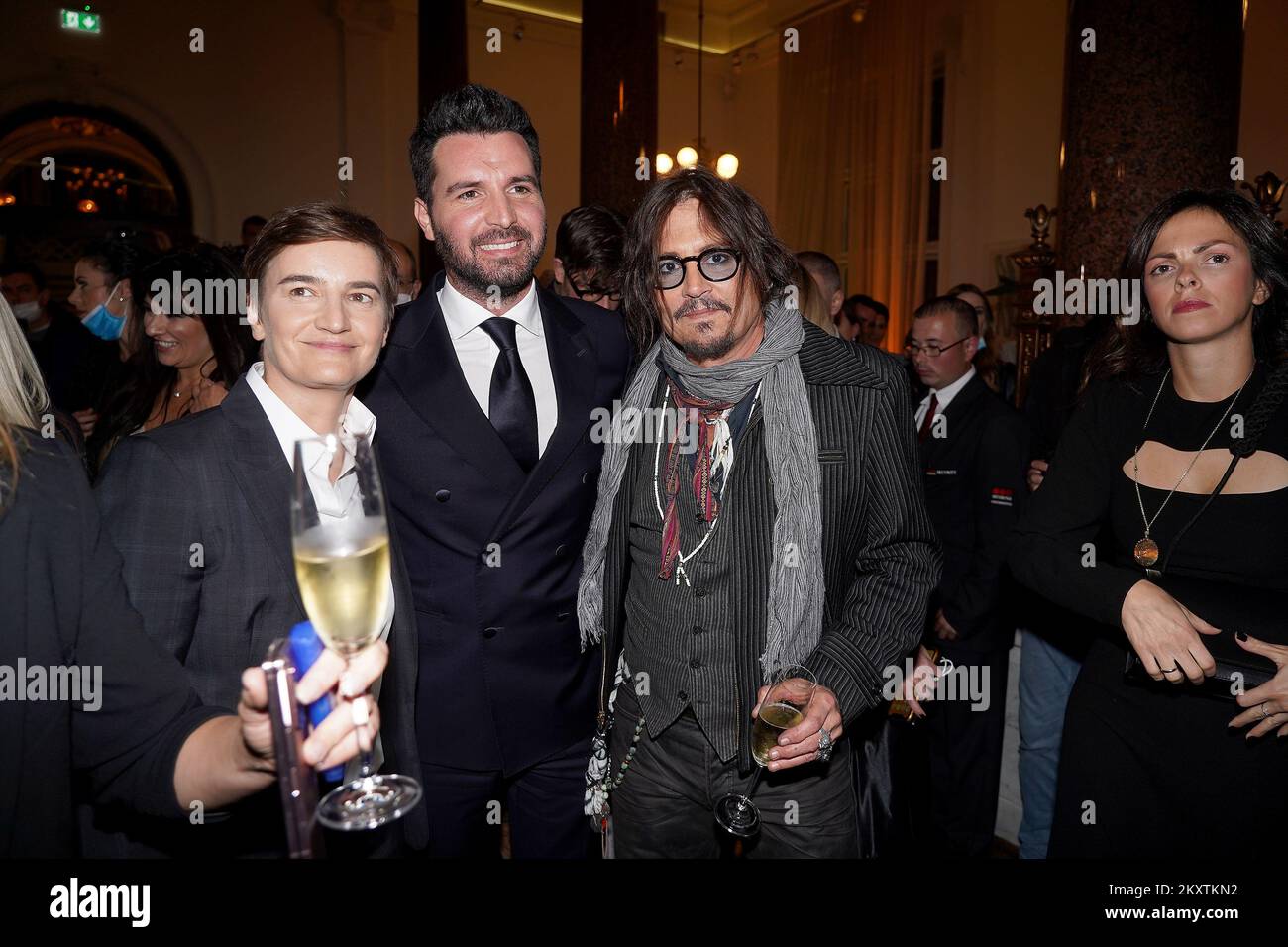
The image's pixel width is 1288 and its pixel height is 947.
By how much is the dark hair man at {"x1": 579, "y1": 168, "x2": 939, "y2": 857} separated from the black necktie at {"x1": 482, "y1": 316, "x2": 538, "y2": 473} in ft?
0.73

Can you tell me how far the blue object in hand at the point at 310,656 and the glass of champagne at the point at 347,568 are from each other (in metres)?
0.05

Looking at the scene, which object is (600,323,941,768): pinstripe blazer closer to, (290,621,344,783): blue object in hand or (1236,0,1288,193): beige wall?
(290,621,344,783): blue object in hand

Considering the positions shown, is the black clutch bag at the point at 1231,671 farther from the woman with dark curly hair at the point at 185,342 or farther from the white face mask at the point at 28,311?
the white face mask at the point at 28,311

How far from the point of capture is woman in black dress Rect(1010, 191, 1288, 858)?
194cm

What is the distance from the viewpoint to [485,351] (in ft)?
7.54

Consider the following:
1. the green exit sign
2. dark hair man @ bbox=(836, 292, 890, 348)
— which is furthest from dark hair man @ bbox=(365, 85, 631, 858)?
the green exit sign

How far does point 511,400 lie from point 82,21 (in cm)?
1168

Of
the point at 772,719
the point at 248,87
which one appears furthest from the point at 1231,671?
the point at 248,87

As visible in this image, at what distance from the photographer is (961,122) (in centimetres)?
1157

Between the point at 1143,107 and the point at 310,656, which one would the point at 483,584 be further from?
the point at 1143,107

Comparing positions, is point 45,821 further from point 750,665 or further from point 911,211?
point 911,211

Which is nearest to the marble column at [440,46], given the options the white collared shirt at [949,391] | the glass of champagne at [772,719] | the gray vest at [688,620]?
the white collared shirt at [949,391]
